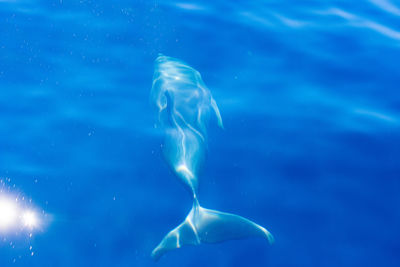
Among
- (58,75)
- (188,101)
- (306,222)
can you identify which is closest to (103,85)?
(58,75)

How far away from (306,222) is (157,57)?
4.43 meters

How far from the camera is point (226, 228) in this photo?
5.78 m

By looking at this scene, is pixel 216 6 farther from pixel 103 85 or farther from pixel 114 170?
pixel 114 170

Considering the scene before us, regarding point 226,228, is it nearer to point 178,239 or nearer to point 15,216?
point 178,239

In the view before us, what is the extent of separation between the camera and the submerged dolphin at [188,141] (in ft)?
18.9

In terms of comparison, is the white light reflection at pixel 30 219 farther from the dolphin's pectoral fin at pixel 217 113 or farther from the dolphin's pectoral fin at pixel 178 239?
the dolphin's pectoral fin at pixel 217 113

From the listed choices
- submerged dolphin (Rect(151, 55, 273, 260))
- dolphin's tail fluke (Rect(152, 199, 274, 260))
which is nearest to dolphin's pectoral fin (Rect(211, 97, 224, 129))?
submerged dolphin (Rect(151, 55, 273, 260))

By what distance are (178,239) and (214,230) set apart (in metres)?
0.49

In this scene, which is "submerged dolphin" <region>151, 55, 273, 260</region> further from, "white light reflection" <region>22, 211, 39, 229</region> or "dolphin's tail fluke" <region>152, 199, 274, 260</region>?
"white light reflection" <region>22, 211, 39, 229</region>

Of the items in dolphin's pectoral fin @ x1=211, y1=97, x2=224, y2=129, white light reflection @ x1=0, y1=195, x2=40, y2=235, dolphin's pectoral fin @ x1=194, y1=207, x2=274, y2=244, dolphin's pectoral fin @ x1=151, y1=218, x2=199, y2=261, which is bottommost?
white light reflection @ x1=0, y1=195, x2=40, y2=235

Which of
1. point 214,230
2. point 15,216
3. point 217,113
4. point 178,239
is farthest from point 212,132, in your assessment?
point 15,216

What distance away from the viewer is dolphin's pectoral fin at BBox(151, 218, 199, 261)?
18.2 feet

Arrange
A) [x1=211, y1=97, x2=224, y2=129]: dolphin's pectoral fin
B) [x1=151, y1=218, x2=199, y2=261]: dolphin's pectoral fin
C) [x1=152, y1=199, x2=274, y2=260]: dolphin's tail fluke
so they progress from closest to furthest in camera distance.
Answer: [x1=151, y1=218, x2=199, y2=261]: dolphin's pectoral fin, [x1=152, y1=199, x2=274, y2=260]: dolphin's tail fluke, [x1=211, y1=97, x2=224, y2=129]: dolphin's pectoral fin

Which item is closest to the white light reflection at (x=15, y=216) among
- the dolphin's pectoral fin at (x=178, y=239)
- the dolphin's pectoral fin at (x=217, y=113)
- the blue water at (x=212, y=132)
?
the blue water at (x=212, y=132)
